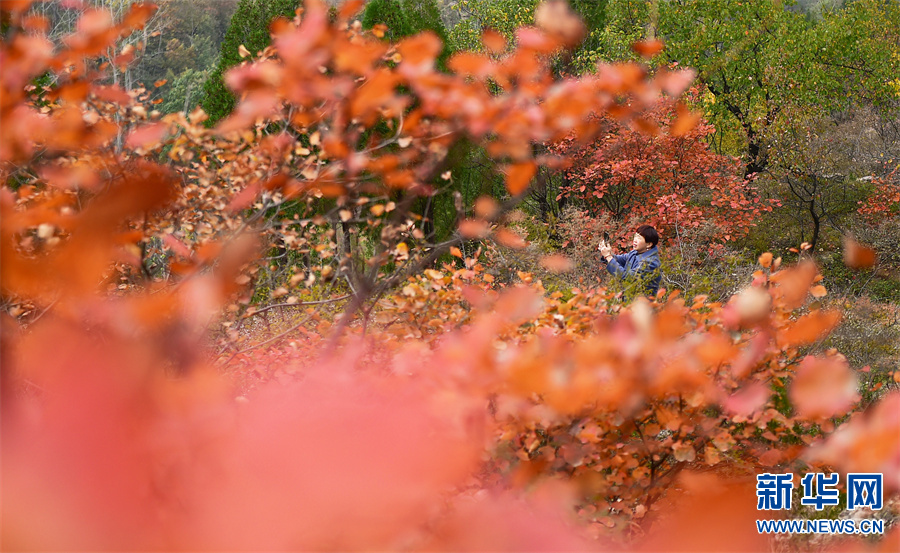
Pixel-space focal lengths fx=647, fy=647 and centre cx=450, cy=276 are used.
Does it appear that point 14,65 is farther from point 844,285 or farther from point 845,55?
point 845,55

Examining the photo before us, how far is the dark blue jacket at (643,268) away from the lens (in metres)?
4.82

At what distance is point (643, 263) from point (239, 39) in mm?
6919

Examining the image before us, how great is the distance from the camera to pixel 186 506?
942mm

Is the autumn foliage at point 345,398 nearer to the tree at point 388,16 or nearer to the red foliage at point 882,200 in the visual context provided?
the tree at point 388,16

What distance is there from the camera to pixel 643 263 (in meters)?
4.80

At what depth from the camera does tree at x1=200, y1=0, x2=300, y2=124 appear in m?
8.82

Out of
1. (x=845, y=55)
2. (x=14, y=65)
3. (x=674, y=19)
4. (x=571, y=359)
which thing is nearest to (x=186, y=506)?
(x=571, y=359)

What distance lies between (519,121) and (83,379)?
106cm
